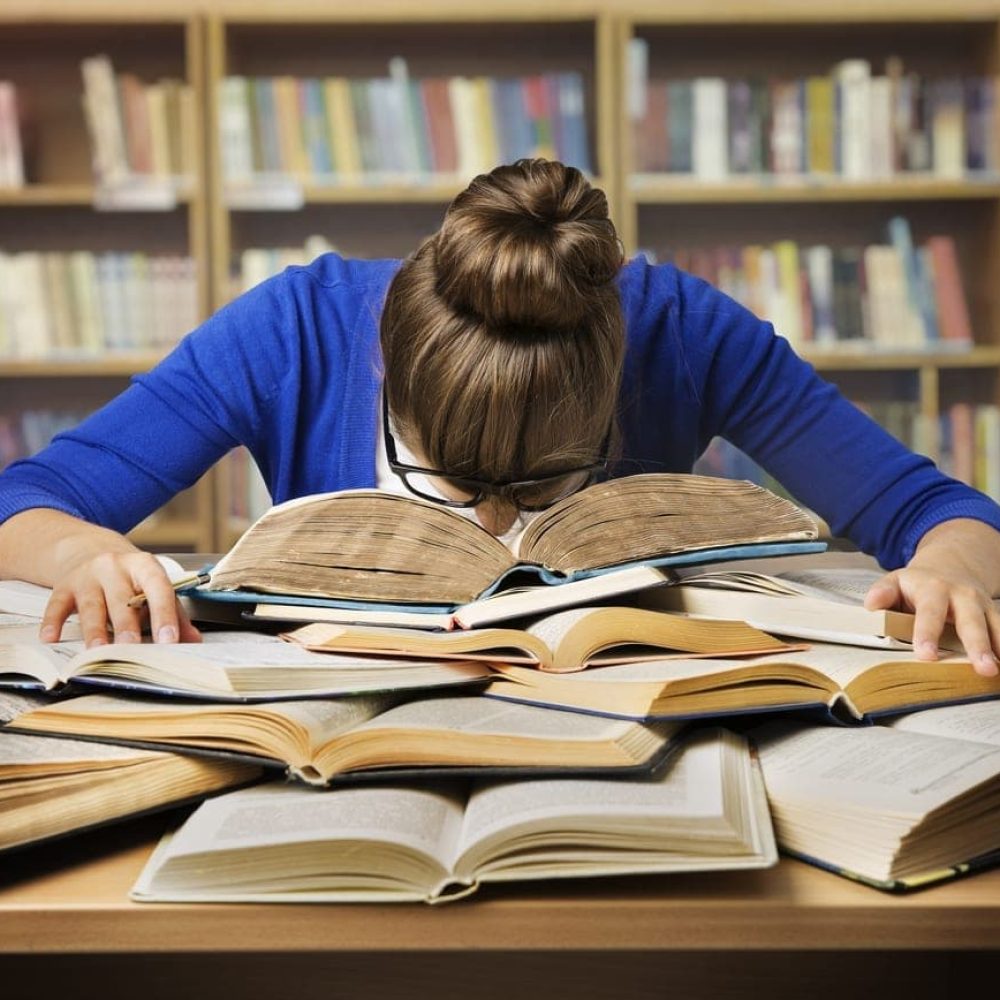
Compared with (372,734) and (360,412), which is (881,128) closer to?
(360,412)

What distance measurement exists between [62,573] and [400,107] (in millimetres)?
2112

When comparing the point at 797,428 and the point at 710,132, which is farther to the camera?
the point at 710,132

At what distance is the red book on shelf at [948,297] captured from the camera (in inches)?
109

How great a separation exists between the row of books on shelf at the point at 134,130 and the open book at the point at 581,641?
7.86ft

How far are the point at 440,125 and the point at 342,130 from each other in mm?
221

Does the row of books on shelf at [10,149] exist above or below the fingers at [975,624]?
above

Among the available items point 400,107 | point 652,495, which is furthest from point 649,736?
point 400,107

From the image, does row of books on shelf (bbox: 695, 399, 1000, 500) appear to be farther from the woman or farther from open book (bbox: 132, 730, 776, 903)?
open book (bbox: 132, 730, 776, 903)

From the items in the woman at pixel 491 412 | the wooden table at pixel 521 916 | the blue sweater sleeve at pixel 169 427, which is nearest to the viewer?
the wooden table at pixel 521 916

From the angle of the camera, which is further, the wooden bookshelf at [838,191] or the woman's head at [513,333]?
the wooden bookshelf at [838,191]

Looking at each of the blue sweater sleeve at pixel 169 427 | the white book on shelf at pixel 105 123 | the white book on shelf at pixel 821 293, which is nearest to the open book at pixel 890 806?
the blue sweater sleeve at pixel 169 427

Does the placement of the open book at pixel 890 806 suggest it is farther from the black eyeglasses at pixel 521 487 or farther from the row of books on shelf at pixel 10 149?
the row of books on shelf at pixel 10 149

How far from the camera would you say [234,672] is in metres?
0.47

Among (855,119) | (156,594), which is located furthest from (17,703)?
(855,119)
